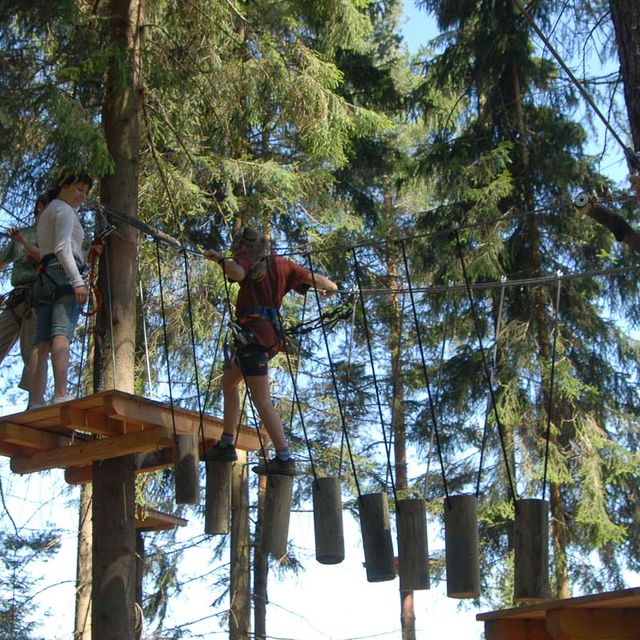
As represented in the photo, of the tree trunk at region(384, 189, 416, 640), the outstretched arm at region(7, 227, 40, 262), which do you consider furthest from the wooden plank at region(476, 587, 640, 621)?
the tree trunk at region(384, 189, 416, 640)

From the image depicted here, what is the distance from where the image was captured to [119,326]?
21.3 feet

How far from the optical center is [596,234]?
1176 centimetres

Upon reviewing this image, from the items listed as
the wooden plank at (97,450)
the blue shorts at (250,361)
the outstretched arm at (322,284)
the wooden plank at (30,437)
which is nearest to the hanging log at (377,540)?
the blue shorts at (250,361)

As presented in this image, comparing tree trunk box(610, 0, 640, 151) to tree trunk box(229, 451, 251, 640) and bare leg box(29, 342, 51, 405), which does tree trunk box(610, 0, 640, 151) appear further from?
tree trunk box(229, 451, 251, 640)

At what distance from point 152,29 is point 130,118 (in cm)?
134

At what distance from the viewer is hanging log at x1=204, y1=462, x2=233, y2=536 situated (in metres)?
5.59

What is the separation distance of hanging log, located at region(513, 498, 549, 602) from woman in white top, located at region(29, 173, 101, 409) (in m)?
2.36

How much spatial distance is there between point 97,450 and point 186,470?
62 centimetres

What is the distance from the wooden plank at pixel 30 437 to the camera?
5766 mm

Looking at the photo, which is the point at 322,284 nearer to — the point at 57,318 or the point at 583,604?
the point at 57,318

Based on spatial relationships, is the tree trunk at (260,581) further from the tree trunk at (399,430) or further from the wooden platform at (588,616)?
the wooden platform at (588,616)

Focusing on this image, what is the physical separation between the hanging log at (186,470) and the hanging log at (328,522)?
0.70m

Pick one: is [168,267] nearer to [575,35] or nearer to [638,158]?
[575,35]

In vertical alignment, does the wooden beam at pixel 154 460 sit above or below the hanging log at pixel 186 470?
above
